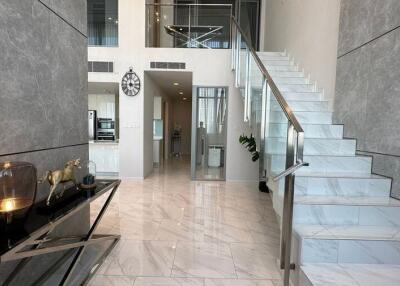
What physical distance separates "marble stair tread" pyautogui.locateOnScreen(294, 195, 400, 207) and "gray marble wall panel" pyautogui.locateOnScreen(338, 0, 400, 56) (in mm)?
1801

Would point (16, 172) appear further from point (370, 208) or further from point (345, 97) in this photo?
point (345, 97)

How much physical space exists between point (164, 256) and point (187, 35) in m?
5.39

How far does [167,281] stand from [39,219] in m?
1.28

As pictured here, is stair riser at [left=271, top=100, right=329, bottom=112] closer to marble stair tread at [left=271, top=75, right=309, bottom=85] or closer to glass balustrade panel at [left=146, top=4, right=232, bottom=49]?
marble stair tread at [left=271, top=75, right=309, bottom=85]

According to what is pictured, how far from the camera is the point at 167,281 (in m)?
2.23

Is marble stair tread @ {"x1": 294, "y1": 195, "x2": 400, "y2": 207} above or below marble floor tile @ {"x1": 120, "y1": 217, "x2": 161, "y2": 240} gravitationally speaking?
above

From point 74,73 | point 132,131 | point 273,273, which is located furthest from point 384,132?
point 132,131

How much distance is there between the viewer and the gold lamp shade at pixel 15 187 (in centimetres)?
126

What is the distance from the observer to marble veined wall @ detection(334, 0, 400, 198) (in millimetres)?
2621

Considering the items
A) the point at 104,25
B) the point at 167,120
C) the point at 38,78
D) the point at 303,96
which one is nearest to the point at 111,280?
the point at 38,78

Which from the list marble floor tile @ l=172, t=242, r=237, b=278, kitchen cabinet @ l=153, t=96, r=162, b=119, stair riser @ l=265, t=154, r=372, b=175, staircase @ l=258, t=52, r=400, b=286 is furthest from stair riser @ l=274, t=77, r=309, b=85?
kitchen cabinet @ l=153, t=96, r=162, b=119

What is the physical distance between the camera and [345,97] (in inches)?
141

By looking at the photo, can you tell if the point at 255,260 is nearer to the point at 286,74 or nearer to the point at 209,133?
the point at 286,74

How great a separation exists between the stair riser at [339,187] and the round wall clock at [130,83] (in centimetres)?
441
